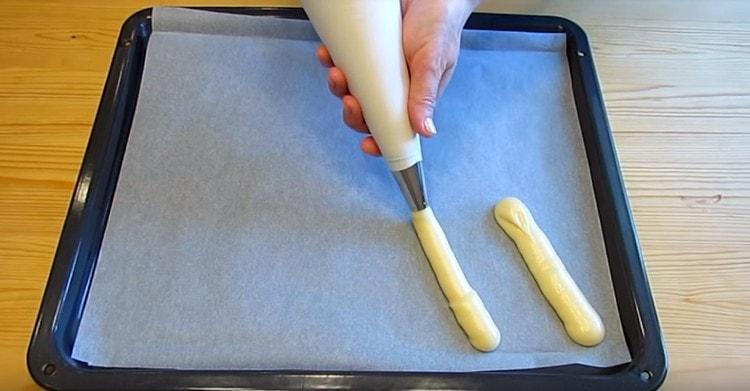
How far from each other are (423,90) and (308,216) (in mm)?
145

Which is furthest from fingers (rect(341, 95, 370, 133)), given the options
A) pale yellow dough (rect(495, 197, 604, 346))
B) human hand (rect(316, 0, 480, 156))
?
pale yellow dough (rect(495, 197, 604, 346))

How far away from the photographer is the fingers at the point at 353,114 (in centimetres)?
61

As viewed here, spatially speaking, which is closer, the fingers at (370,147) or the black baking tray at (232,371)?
the black baking tray at (232,371)

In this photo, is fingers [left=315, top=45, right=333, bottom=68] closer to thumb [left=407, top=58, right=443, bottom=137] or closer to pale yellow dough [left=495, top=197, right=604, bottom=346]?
thumb [left=407, top=58, right=443, bottom=137]

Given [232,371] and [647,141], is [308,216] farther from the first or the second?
[647,141]

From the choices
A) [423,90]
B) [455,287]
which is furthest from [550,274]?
[423,90]

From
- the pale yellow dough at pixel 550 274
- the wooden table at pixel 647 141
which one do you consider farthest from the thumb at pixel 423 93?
the wooden table at pixel 647 141

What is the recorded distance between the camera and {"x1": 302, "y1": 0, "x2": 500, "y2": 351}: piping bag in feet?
1.88

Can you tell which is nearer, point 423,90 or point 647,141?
point 423,90

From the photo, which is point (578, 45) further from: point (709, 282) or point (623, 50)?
→ point (709, 282)

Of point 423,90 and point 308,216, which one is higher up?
point 423,90

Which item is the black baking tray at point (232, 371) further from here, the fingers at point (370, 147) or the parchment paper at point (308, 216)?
the fingers at point (370, 147)

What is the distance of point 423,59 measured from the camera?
0.60 metres

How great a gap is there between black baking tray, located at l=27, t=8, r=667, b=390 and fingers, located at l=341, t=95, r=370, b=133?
0.21 m
